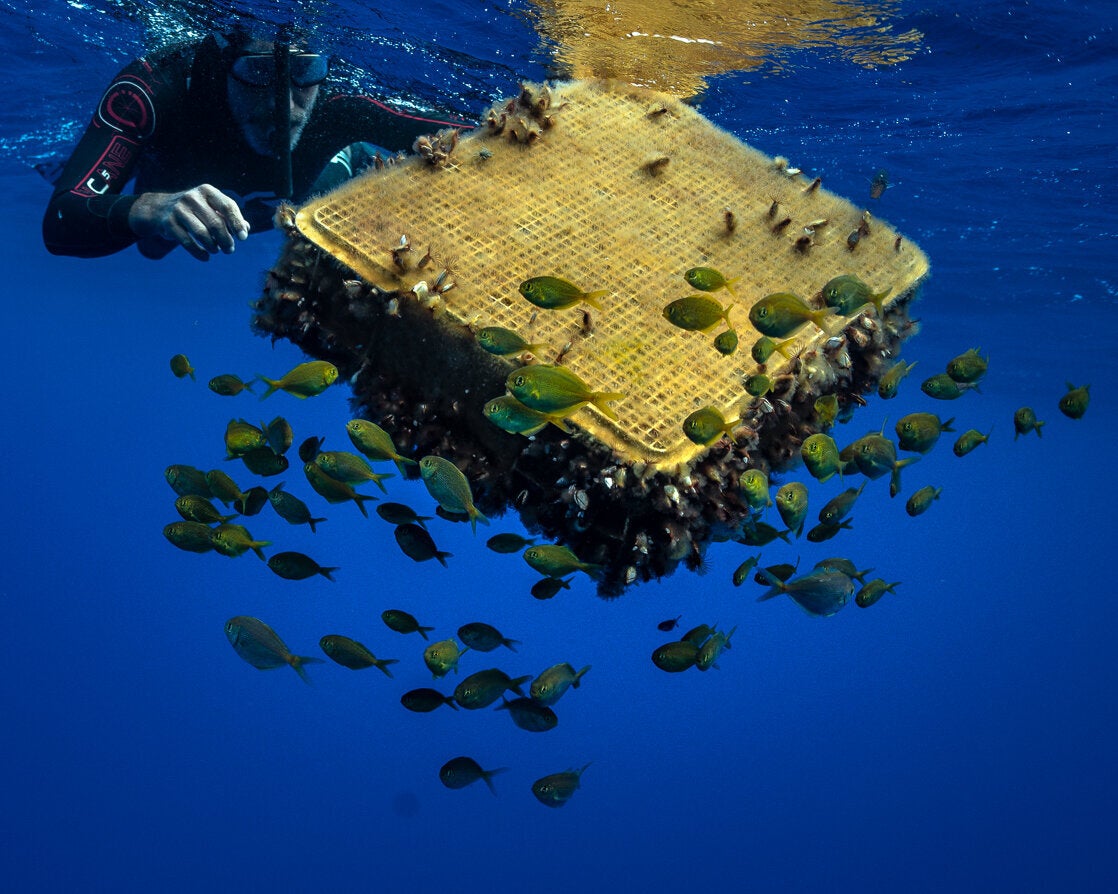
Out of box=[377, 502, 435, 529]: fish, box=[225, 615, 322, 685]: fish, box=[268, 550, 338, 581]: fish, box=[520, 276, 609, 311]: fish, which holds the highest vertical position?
box=[520, 276, 609, 311]: fish

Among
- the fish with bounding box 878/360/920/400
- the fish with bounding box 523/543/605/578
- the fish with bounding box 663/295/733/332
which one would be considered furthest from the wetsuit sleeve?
the fish with bounding box 878/360/920/400

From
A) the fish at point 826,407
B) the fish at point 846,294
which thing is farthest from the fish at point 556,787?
the fish at point 846,294

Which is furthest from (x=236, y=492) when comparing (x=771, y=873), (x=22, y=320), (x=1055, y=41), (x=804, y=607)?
(x=22, y=320)

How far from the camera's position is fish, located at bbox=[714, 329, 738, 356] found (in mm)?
4125

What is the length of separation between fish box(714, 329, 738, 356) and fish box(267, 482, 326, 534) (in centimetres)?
275

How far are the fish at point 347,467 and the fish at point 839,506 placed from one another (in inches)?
117

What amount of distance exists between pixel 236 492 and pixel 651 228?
326cm

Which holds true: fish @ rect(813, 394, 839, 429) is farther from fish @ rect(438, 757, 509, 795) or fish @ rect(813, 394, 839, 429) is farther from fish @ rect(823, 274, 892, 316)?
fish @ rect(438, 757, 509, 795)

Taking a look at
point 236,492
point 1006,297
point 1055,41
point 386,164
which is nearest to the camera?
point 386,164

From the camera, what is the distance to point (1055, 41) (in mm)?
9609

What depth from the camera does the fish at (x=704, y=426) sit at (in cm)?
363

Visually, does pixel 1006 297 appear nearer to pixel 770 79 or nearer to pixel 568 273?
pixel 770 79

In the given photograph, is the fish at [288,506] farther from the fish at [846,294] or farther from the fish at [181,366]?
the fish at [846,294]

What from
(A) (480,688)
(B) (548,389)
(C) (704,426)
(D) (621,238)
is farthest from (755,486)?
(A) (480,688)
